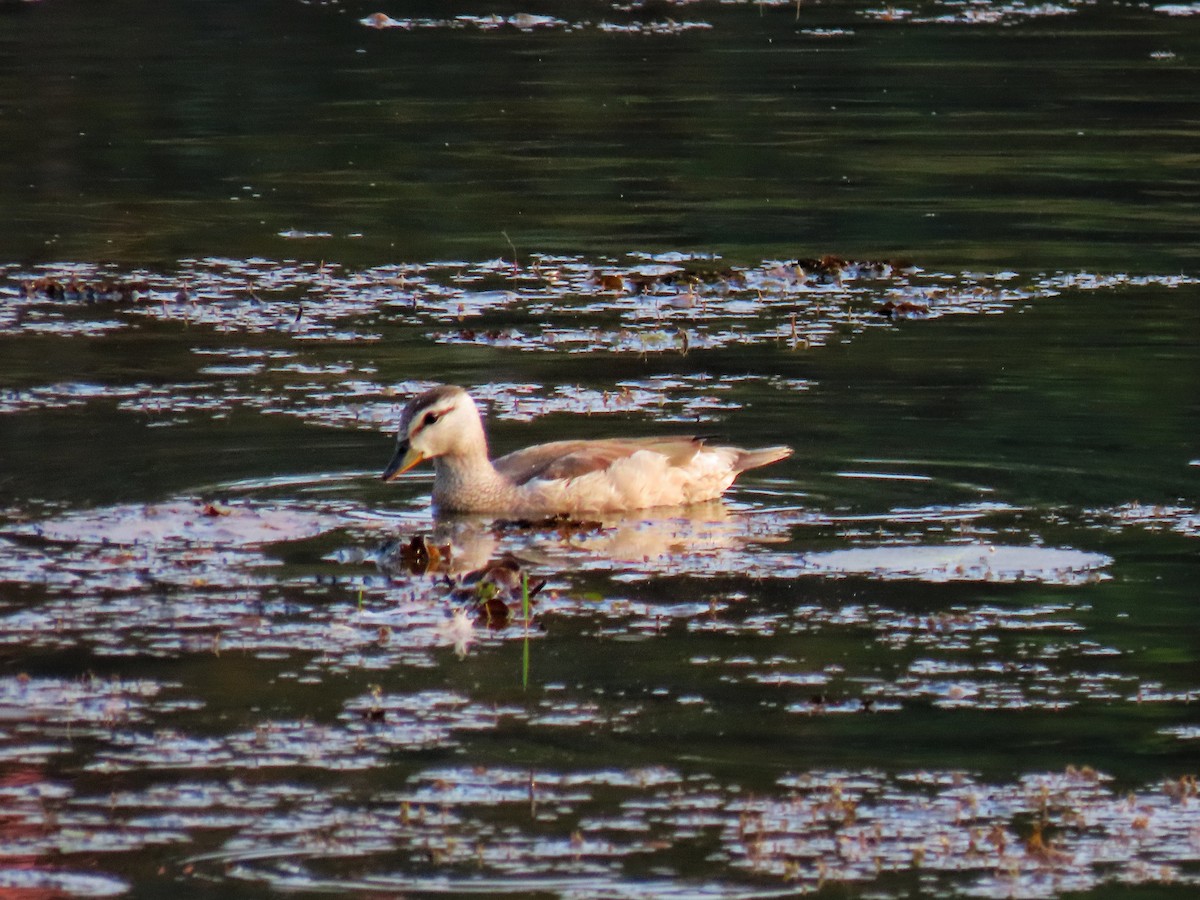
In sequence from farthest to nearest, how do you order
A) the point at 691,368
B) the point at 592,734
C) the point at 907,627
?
the point at 691,368 → the point at 907,627 → the point at 592,734

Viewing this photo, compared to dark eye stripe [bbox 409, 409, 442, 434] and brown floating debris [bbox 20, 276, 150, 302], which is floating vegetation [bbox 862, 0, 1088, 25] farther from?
dark eye stripe [bbox 409, 409, 442, 434]

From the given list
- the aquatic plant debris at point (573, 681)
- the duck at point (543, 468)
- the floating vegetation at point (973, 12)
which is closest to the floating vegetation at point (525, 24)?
the floating vegetation at point (973, 12)

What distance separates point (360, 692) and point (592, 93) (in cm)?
1913

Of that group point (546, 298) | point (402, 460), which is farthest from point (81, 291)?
point (402, 460)

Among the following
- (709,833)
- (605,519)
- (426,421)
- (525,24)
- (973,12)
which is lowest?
(709,833)

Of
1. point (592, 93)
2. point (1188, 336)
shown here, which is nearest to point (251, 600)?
point (1188, 336)

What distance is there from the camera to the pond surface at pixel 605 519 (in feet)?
23.0

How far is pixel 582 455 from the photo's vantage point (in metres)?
11.1

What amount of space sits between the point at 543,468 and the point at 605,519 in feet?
1.20

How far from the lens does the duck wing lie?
11125mm

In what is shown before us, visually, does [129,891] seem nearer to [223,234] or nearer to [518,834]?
[518,834]

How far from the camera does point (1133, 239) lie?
60.6 ft

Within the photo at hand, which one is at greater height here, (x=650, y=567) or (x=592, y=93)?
(x=592, y=93)

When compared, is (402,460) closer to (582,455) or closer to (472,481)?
(472,481)
